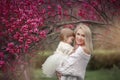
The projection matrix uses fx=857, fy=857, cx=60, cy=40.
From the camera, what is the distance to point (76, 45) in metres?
8.59

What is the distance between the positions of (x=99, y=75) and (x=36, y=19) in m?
0.87

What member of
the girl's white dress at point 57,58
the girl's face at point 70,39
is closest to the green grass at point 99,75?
the girl's white dress at point 57,58

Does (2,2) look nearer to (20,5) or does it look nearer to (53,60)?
(20,5)

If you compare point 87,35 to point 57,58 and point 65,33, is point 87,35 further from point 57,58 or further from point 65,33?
point 57,58

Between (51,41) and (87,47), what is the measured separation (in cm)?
42

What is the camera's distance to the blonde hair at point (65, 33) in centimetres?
863

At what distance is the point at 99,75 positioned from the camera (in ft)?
28.8

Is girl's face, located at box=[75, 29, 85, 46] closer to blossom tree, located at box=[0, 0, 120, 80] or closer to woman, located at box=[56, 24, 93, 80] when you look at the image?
woman, located at box=[56, 24, 93, 80]

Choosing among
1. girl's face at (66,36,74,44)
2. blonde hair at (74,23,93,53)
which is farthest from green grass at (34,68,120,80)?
girl's face at (66,36,74,44)

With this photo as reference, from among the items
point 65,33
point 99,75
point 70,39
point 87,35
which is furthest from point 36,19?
point 99,75

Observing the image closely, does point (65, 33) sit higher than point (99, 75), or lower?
higher

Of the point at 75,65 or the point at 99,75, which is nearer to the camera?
the point at 75,65

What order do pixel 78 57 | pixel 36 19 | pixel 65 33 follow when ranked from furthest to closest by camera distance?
1. pixel 36 19
2. pixel 65 33
3. pixel 78 57

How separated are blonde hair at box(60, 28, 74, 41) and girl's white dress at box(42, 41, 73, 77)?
0.17ft
